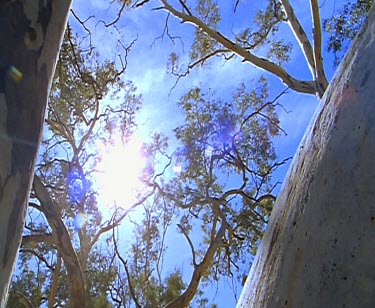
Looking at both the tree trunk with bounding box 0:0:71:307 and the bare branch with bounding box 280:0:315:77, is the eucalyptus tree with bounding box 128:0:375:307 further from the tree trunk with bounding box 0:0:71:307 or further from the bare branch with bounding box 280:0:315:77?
the bare branch with bounding box 280:0:315:77

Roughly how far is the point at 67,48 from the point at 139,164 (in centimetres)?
264

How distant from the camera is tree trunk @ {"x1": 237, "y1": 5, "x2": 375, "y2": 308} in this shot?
0.56 meters

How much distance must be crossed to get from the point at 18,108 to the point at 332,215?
2.06 ft

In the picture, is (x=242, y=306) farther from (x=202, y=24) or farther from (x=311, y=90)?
(x=202, y=24)

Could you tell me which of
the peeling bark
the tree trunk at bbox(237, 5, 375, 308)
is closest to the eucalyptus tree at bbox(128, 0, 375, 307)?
the tree trunk at bbox(237, 5, 375, 308)

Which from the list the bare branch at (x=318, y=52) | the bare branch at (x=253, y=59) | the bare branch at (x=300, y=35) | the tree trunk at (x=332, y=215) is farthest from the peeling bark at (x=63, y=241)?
the tree trunk at (x=332, y=215)

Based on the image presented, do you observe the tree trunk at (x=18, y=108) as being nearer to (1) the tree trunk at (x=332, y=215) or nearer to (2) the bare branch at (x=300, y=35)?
(1) the tree trunk at (x=332, y=215)

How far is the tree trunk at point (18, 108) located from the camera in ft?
3.04

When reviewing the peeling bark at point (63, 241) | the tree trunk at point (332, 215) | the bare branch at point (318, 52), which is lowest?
the tree trunk at point (332, 215)

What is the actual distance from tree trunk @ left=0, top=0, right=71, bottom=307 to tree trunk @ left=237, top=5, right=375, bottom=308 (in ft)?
1.52

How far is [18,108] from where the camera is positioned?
951 mm

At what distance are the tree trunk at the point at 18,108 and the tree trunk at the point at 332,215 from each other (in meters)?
0.46

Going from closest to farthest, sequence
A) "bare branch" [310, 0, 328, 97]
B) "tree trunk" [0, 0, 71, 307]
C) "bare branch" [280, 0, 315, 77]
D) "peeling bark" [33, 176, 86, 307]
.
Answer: "tree trunk" [0, 0, 71, 307] < "peeling bark" [33, 176, 86, 307] < "bare branch" [310, 0, 328, 97] < "bare branch" [280, 0, 315, 77]

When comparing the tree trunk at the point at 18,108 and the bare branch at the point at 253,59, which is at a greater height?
the bare branch at the point at 253,59
